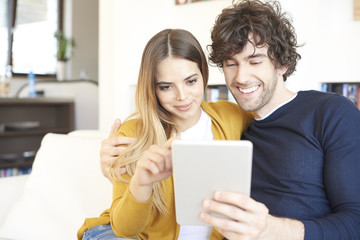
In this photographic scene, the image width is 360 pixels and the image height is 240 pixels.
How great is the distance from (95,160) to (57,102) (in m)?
2.97

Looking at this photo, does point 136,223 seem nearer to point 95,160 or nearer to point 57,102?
point 95,160

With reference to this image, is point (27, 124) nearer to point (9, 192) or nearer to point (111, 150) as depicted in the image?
point (9, 192)

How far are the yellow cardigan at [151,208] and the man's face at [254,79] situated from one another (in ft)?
0.41

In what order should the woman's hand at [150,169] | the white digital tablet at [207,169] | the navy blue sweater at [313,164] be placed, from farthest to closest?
the navy blue sweater at [313,164] → the woman's hand at [150,169] → the white digital tablet at [207,169]

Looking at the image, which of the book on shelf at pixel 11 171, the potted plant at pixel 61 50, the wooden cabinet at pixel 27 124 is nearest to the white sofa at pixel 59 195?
the book on shelf at pixel 11 171

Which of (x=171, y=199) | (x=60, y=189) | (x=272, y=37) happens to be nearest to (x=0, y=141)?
(x=60, y=189)

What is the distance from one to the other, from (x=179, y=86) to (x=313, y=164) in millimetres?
501

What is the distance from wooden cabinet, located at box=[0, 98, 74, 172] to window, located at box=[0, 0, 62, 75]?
1.77 meters

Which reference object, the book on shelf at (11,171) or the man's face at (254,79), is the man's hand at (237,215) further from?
the book on shelf at (11,171)

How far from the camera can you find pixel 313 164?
114 centimetres

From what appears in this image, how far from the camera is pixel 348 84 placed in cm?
229

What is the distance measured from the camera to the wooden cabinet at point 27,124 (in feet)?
13.5

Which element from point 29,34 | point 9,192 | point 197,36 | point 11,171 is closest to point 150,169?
point 9,192

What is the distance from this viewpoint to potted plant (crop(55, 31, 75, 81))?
243 inches
